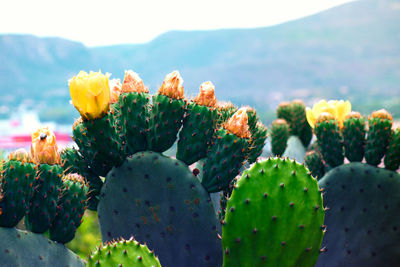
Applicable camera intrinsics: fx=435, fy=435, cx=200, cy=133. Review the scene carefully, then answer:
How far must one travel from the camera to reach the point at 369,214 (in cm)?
209

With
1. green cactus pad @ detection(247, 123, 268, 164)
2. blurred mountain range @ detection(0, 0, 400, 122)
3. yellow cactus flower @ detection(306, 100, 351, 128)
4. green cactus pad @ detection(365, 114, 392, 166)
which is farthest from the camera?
blurred mountain range @ detection(0, 0, 400, 122)

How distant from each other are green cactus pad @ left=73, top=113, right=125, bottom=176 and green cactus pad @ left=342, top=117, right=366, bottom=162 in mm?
1150

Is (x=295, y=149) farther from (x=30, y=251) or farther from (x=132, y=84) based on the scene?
(x=30, y=251)

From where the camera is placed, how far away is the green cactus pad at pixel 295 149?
2.93 meters

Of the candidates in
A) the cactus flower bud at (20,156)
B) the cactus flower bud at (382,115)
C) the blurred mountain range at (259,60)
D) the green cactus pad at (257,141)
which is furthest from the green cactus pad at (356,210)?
the blurred mountain range at (259,60)

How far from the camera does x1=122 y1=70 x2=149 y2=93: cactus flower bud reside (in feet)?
4.89

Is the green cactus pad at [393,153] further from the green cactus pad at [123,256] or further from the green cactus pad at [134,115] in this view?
the green cactus pad at [123,256]

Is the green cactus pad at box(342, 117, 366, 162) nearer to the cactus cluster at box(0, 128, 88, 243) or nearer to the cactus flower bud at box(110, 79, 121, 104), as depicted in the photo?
the cactus flower bud at box(110, 79, 121, 104)

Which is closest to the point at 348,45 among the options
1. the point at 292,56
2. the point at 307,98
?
the point at 292,56

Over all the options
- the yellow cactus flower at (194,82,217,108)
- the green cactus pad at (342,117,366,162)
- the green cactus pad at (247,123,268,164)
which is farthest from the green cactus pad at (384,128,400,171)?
the yellow cactus flower at (194,82,217,108)

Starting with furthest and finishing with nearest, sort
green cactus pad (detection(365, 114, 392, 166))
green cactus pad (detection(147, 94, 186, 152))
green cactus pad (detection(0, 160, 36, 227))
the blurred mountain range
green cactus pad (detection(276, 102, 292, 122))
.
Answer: the blurred mountain range
green cactus pad (detection(276, 102, 292, 122))
green cactus pad (detection(365, 114, 392, 166))
green cactus pad (detection(147, 94, 186, 152))
green cactus pad (detection(0, 160, 36, 227))

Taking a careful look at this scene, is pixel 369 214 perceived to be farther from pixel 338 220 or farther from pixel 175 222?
pixel 175 222

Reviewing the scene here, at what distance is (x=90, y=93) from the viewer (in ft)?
4.29

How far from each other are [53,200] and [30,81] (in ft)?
403
